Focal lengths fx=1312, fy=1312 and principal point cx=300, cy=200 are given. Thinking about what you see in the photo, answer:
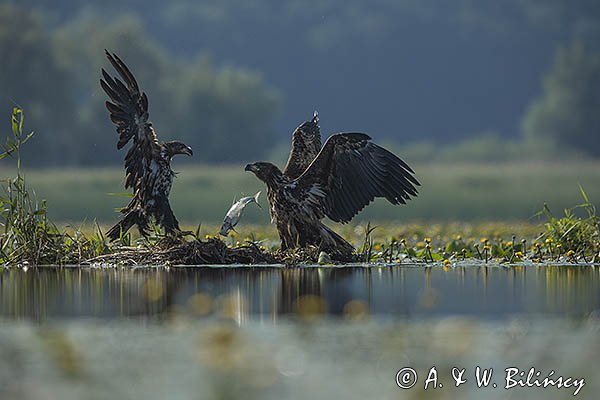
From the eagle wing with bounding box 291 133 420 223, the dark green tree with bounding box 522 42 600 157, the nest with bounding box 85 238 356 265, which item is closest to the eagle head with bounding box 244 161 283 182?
the eagle wing with bounding box 291 133 420 223

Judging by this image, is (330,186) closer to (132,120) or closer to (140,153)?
(140,153)

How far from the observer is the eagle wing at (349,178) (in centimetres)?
1044

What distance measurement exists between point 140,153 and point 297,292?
9.14 feet

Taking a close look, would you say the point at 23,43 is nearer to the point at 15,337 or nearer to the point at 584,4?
Result: the point at 584,4

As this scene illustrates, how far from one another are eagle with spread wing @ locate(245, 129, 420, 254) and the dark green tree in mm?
45779

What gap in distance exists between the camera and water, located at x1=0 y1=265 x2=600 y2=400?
17.1 feet

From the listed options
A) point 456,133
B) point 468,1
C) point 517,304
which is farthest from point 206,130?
point 517,304

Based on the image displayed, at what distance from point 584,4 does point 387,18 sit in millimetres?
11825

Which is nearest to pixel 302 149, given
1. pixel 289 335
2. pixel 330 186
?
pixel 330 186

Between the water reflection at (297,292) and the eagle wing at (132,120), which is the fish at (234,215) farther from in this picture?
the eagle wing at (132,120)

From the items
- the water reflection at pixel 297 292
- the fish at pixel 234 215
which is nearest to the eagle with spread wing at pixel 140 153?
the fish at pixel 234 215

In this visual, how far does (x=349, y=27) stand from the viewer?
7338 cm

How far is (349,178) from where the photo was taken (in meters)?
10.6

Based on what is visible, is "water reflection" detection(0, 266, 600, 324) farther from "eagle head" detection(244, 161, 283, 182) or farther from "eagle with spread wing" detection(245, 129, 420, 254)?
"eagle head" detection(244, 161, 283, 182)
